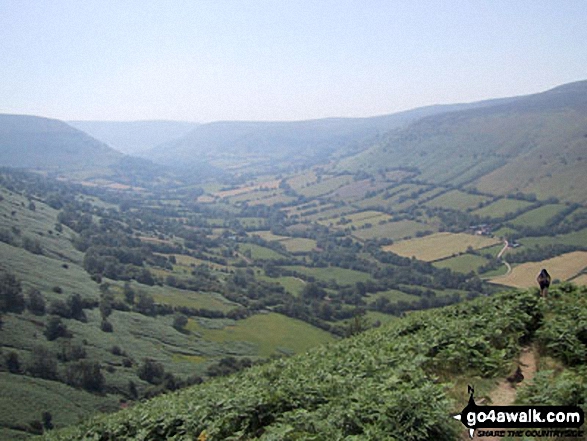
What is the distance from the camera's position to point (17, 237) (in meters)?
125

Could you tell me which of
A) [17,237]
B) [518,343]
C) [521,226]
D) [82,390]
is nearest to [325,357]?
[518,343]

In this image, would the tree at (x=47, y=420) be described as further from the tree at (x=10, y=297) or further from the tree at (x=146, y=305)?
the tree at (x=146, y=305)

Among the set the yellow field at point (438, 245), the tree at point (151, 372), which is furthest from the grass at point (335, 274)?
the tree at point (151, 372)

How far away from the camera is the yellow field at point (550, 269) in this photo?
368ft

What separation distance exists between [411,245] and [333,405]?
165000mm

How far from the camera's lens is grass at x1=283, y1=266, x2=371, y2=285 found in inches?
5615

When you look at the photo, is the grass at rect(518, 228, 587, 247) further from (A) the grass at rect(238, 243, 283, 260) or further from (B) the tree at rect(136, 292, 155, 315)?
(B) the tree at rect(136, 292, 155, 315)

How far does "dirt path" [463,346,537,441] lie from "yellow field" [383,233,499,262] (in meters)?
138

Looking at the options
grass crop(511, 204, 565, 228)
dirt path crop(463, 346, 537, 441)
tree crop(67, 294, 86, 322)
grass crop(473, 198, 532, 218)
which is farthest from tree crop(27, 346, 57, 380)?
grass crop(473, 198, 532, 218)

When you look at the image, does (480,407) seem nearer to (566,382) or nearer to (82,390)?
(566,382)

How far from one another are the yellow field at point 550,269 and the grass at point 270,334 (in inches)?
2105

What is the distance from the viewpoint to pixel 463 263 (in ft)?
465

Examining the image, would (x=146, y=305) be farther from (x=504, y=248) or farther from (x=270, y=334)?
(x=504, y=248)

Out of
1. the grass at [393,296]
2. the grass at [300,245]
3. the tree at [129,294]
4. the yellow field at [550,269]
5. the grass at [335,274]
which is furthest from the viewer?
the grass at [300,245]
